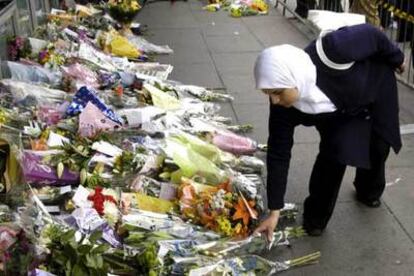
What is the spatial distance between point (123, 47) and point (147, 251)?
15.0ft

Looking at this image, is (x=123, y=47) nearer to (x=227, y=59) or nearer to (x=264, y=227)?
(x=227, y=59)

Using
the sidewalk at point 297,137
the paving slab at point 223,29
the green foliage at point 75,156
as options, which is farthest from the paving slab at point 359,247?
the paving slab at point 223,29

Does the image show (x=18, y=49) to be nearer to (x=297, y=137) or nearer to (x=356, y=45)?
(x=297, y=137)

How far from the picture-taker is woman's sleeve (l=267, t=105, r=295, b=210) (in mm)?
3432

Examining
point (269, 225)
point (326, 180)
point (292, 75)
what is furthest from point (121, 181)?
point (292, 75)

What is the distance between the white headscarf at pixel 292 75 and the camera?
10.1 feet

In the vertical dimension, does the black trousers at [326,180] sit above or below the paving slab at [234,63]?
above

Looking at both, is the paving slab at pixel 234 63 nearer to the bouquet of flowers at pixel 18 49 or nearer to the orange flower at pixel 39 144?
the bouquet of flowers at pixel 18 49

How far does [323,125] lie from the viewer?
3623mm

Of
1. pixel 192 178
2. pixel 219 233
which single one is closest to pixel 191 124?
pixel 192 178

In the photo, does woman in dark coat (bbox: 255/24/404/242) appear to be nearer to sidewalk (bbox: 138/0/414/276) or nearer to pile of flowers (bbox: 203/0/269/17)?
sidewalk (bbox: 138/0/414/276)

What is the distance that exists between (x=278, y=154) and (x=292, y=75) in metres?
0.52

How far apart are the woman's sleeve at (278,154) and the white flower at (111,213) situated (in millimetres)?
923

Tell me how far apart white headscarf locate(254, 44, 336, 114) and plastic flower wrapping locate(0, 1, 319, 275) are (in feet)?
2.80
